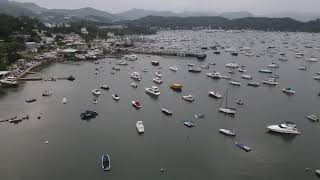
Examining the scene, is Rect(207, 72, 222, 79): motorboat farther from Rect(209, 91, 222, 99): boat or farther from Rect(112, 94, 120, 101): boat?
Rect(112, 94, 120, 101): boat

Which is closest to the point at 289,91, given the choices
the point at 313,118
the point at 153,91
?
the point at 313,118

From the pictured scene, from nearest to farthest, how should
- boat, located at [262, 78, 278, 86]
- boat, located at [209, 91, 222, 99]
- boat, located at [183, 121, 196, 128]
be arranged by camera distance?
boat, located at [183, 121, 196, 128] < boat, located at [209, 91, 222, 99] < boat, located at [262, 78, 278, 86]

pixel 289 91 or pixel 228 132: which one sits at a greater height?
pixel 289 91

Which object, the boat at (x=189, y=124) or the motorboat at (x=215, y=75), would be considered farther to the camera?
the motorboat at (x=215, y=75)

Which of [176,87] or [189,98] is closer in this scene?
[189,98]

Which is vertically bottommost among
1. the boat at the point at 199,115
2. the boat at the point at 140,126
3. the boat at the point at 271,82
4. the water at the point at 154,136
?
the water at the point at 154,136

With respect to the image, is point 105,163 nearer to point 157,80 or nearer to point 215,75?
point 157,80

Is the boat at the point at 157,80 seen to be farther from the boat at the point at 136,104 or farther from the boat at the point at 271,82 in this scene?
the boat at the point at 271,82

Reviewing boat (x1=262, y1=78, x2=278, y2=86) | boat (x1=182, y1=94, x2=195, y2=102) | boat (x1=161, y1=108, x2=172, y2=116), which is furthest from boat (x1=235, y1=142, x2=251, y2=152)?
boat (x1=262, y1=78, x2=278, y2=86)

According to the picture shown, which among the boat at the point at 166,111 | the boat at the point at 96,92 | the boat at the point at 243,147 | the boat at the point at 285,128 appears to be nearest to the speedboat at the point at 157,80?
the boat at the point at 96,92
